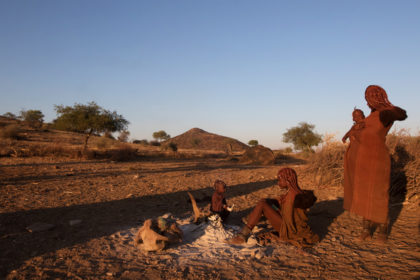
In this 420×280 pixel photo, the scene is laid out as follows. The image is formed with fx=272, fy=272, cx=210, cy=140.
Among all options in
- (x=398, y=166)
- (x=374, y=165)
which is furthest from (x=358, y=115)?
Result: (x=398, y=166)

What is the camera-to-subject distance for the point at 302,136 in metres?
29.4

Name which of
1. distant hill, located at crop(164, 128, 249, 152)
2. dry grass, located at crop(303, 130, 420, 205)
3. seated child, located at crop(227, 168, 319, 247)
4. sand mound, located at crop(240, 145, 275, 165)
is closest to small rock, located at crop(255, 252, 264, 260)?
seated child, located at crop(227, 168, 319, 247)

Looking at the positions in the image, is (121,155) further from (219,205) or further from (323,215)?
(323,215)

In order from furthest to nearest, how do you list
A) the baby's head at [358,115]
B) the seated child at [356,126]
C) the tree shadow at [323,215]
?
the tree shadow at [323,215] < the baby's head at [358,115] < the seated child at [356,126]

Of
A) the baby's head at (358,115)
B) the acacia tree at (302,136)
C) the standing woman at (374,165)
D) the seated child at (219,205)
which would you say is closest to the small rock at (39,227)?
the seated child at (219,205)

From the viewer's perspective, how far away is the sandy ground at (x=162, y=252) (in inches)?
114

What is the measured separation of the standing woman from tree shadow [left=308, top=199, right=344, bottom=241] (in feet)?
2.91

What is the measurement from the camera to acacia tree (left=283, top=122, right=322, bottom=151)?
28.7m

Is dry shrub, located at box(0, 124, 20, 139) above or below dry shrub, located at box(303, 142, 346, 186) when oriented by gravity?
above

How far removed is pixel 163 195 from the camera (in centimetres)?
693

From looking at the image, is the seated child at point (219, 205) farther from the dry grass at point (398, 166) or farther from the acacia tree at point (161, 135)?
the acacia tree at point (161, 135)

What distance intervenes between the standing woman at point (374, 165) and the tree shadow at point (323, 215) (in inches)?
34.9

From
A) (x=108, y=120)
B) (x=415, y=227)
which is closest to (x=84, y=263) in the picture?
(x=415, y=227)

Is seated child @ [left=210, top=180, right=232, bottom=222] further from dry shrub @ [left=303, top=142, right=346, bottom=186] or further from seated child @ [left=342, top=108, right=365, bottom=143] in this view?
dry shrub @ [left=303, top=142, right=346, bottom=186]
